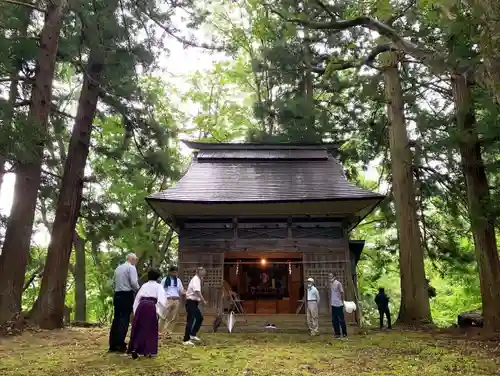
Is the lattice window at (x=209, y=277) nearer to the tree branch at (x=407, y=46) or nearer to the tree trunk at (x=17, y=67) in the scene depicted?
the tree trunk at (x=17, y=67)

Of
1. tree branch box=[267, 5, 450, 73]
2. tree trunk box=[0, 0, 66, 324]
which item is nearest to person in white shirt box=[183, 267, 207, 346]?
tree trunk box=[0, 0, 66, 324]

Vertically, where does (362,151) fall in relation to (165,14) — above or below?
below

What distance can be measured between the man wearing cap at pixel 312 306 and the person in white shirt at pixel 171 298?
2824 millimetres

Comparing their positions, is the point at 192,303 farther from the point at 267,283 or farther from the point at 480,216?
the point at 267,283

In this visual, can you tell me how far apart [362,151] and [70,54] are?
9957 mm

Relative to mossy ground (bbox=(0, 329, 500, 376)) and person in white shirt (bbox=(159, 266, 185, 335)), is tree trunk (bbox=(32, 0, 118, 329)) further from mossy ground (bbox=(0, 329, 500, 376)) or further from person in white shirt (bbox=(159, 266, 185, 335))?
person in white shirt (bbox=(159, 266, 185, 335))

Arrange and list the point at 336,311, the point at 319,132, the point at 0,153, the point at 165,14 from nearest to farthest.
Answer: the point at 0,153 → the point at 336,311 → the point at 165,14 → the point at 319,132

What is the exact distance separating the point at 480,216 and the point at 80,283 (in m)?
13.9

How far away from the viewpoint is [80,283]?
1605 cm

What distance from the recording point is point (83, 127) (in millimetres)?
11203

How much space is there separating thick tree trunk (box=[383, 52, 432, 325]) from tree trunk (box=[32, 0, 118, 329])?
322 inches

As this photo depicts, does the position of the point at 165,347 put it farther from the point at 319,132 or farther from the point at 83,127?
the point at 319,132

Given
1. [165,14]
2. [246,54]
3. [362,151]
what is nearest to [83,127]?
[165,14]

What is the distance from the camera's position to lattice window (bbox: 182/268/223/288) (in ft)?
34.7
